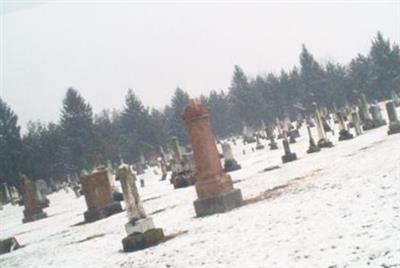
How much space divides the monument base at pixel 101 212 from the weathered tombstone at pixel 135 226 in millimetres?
7525

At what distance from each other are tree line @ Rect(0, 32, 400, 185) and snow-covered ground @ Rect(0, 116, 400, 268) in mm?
47454

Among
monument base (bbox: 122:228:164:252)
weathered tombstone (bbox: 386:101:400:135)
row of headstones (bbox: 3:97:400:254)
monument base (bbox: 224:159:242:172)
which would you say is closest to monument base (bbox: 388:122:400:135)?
weathered tombstone (bbox: 386:101:400:135)

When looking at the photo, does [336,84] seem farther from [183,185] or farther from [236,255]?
[236,255]

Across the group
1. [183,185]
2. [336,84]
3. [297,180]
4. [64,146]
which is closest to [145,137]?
[64,146]

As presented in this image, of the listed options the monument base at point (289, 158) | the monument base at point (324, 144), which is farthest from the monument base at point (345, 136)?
the monument base at point (289, 158)

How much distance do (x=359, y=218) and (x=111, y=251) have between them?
5.49 meters

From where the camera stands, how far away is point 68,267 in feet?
34.2

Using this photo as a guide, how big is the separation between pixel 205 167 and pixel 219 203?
1.10 m

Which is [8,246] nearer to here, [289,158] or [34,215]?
[34,215]

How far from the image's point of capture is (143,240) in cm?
1060

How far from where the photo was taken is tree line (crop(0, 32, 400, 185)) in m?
67.2

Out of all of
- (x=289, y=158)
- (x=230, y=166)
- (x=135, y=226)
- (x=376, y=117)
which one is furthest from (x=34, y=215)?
(x=376, y=117)

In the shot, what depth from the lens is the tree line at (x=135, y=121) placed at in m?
67.2

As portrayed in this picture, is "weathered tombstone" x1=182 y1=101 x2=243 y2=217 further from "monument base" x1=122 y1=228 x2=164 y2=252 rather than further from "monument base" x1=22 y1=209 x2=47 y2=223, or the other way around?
"monument base" x1=22 y1=209 x2=47 y2=223
